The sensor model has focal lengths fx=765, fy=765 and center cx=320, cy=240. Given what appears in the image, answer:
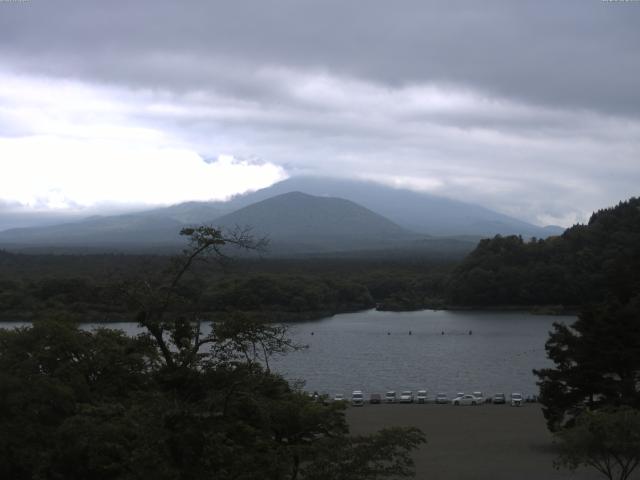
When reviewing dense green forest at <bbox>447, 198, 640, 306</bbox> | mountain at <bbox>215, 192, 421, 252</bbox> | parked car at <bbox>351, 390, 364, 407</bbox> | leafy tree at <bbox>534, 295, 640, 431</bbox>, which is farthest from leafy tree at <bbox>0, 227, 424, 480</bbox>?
mountain at <bbox>215, 192, 421, 252</bbox>

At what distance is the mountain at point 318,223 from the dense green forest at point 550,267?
73.3m

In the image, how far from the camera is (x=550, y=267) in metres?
50.0

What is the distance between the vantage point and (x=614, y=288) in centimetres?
2209

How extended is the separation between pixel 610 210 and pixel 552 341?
150 ft

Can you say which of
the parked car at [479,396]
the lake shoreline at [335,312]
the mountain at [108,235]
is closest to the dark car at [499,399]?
the parked car at [479,396]

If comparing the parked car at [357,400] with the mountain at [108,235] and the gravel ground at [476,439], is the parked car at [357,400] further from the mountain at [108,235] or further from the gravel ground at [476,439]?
the mountain at [108,235]

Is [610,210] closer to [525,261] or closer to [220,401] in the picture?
[525,261]

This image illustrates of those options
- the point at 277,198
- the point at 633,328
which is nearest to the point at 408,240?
the point at 277,198

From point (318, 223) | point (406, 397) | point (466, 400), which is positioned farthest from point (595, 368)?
point (318, 223)

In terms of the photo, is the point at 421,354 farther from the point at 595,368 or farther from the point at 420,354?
the point at 595,368

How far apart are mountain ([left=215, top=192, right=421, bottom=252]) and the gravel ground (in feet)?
359

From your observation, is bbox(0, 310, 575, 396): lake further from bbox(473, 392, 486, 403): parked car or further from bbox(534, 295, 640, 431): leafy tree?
bbox(534, 295, 640, 431): leafy tree

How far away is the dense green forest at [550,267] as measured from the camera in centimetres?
4906

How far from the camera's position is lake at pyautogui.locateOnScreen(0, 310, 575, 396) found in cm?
2333
